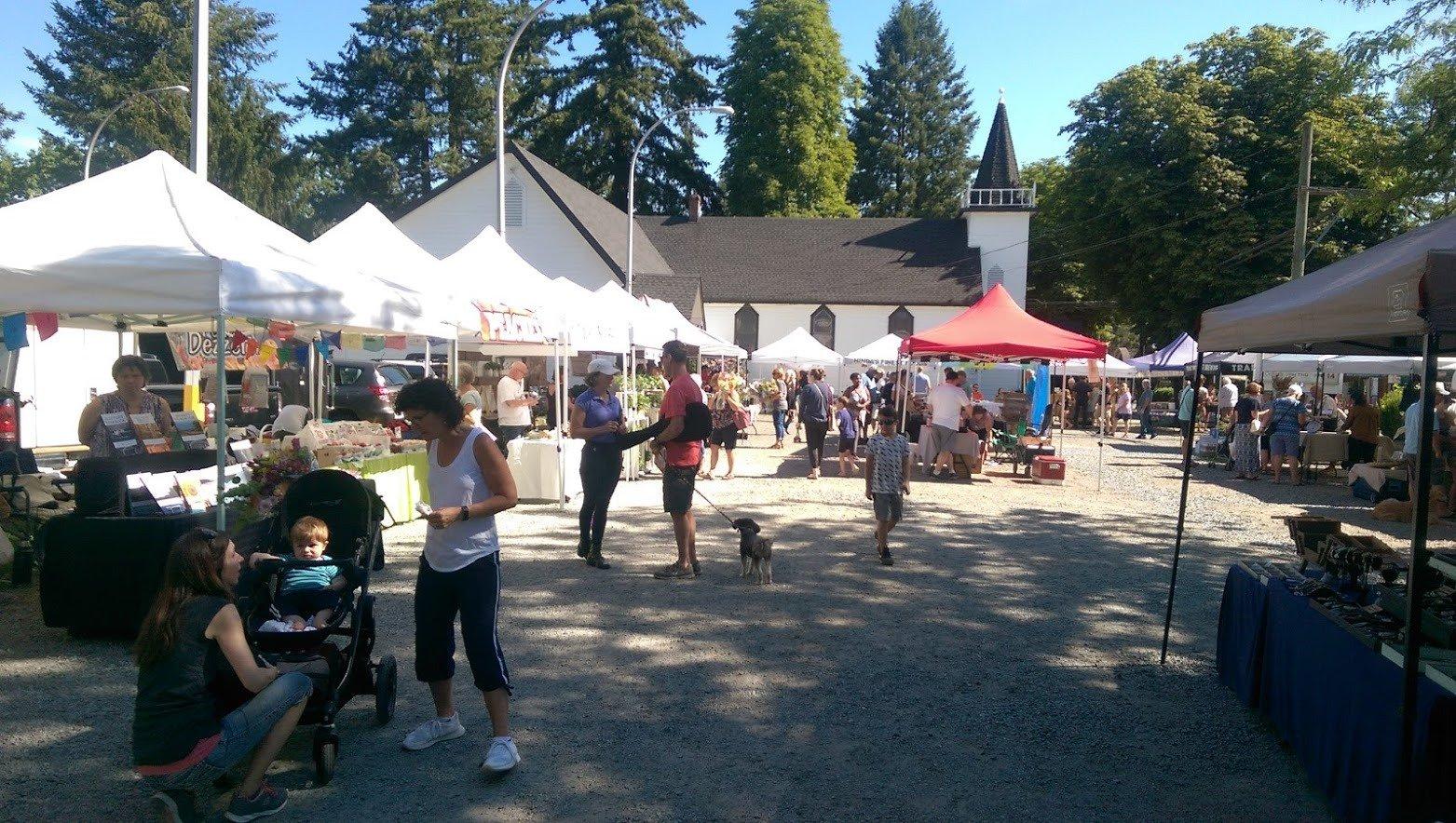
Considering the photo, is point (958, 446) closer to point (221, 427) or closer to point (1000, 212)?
point (221, 427)

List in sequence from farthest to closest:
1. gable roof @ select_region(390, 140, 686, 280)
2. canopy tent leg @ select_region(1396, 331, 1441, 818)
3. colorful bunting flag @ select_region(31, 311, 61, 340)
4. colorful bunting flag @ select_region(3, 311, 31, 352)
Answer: gable roof @ select_region(390, 140, 686, 280), colorful bunting flag @ select_region(31, 311, 61, 340), colorful bunting flag @ select_region(3, 311, 31, 352), canopy tent leg @ select_region(1396, 331, 1441, 818)

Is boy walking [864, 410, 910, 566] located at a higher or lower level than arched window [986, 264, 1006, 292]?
lower

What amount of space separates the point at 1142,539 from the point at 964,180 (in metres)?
57.6

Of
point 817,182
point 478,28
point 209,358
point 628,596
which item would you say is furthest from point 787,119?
point 628,596

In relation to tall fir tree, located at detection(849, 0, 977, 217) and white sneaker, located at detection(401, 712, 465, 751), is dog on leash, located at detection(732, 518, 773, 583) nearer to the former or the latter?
white sneaker, located at detection(401, 712, 465, 751)

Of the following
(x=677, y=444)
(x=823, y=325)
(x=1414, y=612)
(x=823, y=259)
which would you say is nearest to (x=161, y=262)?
(x=677, y=444)

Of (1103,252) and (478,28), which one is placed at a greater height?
(478,28)

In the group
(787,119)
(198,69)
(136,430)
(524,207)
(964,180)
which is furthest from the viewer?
(964,180)

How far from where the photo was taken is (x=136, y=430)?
756 centimetres

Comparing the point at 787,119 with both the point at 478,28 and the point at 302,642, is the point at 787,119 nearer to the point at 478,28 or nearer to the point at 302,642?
the point at 478,28

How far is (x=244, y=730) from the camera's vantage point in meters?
3.83

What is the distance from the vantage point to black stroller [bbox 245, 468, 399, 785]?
4.35 meters

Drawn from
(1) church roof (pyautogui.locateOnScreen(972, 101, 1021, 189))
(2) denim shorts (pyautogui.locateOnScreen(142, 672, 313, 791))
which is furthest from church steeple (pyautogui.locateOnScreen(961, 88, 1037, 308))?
(2) denim shorts (pyautogui.locateOnScreen(142, 672, 313, 791))

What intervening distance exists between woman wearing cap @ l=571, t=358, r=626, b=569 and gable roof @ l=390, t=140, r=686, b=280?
2902 centimetres
